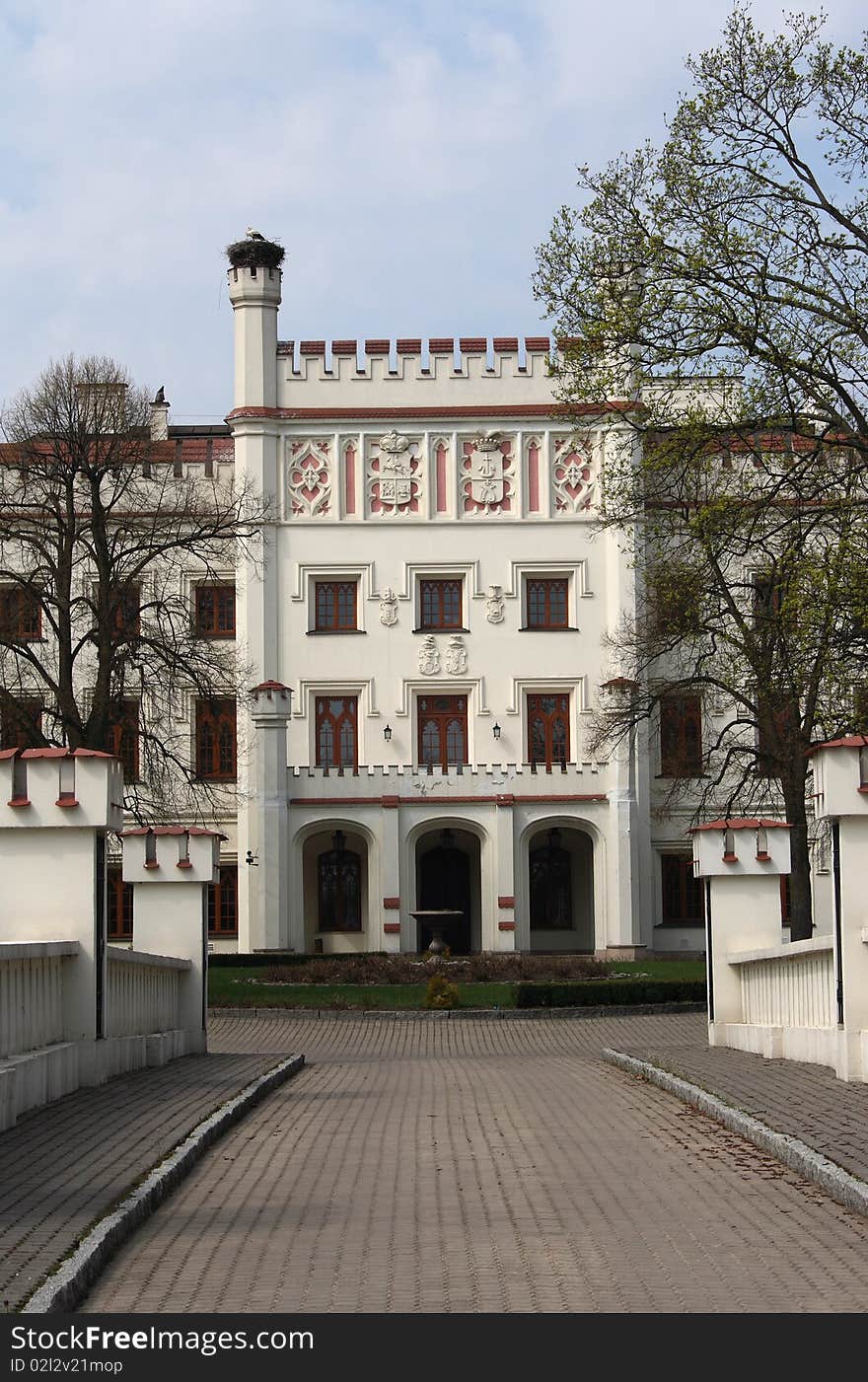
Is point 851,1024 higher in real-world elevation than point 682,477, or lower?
lower

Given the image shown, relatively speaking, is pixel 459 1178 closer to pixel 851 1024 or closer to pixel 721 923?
pixel 851 1024

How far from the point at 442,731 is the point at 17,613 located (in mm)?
Answer: 16054

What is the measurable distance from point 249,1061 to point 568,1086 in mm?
3774

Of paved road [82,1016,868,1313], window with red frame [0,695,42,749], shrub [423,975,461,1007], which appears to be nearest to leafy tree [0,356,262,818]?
window with red frame [0,695,42,749]

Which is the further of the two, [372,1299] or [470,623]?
[470,623]

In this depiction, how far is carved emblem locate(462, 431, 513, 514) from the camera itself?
159 ft

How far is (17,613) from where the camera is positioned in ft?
112

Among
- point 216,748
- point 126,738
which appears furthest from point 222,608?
point 126,738

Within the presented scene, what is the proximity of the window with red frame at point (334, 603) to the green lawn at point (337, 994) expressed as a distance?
1320 cm

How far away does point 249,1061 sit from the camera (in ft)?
58.2

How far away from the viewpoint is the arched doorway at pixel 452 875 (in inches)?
1895

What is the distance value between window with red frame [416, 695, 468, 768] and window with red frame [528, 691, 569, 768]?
1.72 m

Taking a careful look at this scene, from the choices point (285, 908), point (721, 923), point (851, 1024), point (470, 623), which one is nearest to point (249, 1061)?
point (721, 923)

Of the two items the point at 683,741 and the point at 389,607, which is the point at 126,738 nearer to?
the point at 389,607
